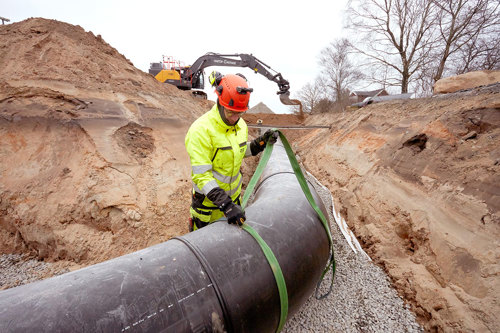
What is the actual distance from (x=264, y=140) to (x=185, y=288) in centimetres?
187

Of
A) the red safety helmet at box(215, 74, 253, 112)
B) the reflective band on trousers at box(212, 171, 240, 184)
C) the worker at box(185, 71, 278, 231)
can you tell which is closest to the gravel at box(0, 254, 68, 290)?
the worker at box(185, 71, 278, 231)

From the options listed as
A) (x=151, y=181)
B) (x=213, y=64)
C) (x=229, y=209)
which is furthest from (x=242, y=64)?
(x=229, y=209)

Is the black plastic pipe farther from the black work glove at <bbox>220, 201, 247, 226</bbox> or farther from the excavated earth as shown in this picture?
the excavated earth

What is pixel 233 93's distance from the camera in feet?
6.84

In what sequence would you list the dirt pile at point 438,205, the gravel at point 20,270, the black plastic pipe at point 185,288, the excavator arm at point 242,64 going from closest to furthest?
the black plastic pipe at point 185,288
the dirt pile at point 438,205
the gravel at point 20,270
the excavator arm at point 242,64

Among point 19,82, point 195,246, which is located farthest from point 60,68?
point 195,246

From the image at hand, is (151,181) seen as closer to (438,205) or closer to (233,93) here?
(233,93)

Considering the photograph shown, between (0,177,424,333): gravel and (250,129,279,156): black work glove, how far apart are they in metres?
1.82

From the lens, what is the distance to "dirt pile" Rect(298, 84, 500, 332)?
2307 millimetres

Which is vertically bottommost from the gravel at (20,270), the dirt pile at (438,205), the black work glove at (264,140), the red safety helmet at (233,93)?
the gravel at (20,270)

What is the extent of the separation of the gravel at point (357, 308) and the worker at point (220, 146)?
1.41m

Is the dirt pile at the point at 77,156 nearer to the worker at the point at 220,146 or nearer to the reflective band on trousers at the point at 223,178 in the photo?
the worker at the point at 220,146

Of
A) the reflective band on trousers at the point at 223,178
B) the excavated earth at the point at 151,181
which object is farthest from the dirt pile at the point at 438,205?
the reflective band on trousers at the point at 223,178

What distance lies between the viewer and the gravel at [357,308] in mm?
2318
